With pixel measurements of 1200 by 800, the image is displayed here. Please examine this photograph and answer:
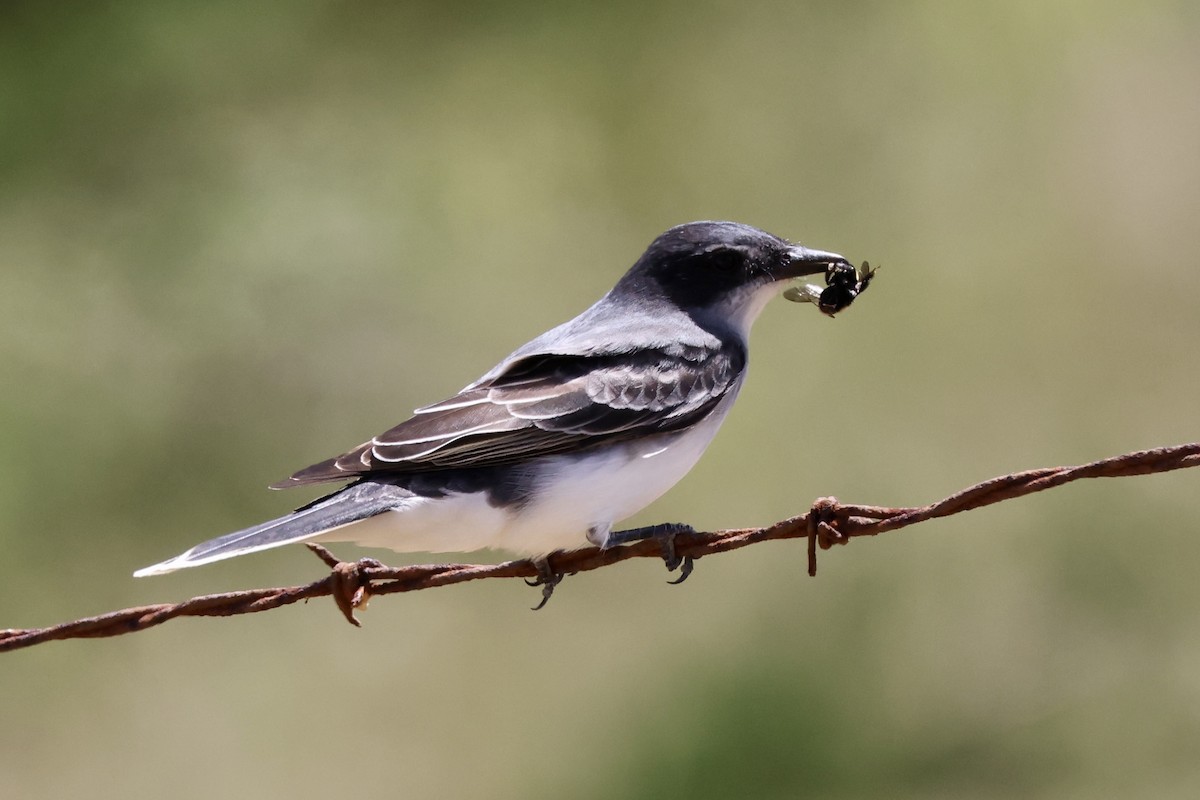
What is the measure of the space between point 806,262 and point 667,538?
170 cm

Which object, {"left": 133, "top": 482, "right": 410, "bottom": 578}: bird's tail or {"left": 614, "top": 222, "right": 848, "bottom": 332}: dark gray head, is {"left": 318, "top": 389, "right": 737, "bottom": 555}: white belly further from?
{"left": 614, "top": 222, "right": 848, "bottom": 332}: dark gray head

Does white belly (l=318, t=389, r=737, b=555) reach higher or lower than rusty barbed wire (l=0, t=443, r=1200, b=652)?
higher

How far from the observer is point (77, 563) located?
32.7 feet

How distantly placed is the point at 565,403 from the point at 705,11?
32.4 feet

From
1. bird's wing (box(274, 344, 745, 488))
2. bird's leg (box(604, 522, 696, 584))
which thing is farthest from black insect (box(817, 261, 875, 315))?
bird's leg (box(604, 522, 696, 584))

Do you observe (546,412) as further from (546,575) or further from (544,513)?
(546,575)

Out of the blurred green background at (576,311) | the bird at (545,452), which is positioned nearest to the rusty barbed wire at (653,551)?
the bird at (545,452)

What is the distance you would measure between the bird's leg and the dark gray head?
1109 millimetres

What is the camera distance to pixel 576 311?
422 inches

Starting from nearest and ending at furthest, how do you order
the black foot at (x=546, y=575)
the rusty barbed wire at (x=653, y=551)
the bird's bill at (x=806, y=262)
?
the rusty barbed wire at (x=653, y=551), the black foot at (x=546, y=575), the bird's bill at (x=806, y=262)

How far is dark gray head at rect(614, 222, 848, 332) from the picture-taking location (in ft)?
18.3

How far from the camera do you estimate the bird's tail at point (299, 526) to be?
4086 mm

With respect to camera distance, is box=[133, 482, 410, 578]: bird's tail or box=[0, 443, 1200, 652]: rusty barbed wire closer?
box=[0, 443, 1200, 652]: rusty barbed wire

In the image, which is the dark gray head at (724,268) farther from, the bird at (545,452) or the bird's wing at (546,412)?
the bird's wing at (546,412)
